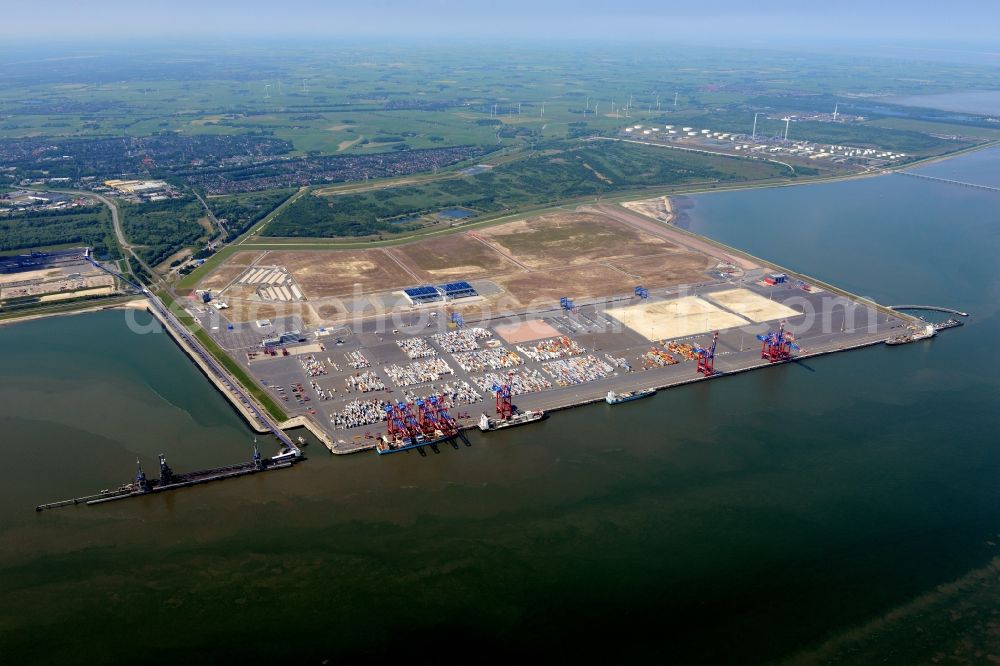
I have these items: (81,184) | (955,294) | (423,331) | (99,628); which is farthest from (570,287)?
(81,184)

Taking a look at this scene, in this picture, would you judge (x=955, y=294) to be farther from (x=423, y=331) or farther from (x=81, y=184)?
(x=81, y=184)

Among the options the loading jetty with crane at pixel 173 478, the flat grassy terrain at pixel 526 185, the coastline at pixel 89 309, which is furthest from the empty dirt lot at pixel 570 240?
the loading jetty with crane at pixel 173 478

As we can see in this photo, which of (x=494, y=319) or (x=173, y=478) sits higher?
(x=494, y=319)

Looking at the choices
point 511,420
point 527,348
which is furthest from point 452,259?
point 511,420

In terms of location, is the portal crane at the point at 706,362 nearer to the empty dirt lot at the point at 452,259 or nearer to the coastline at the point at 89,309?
the empty dirt lot at the point at 452,259

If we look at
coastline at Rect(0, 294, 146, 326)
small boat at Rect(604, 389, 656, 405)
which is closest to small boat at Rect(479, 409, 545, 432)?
small boat at Rect(604, 389, 656, 405)

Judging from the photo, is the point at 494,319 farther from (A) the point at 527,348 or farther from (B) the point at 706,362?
(B) the point at 706,362
